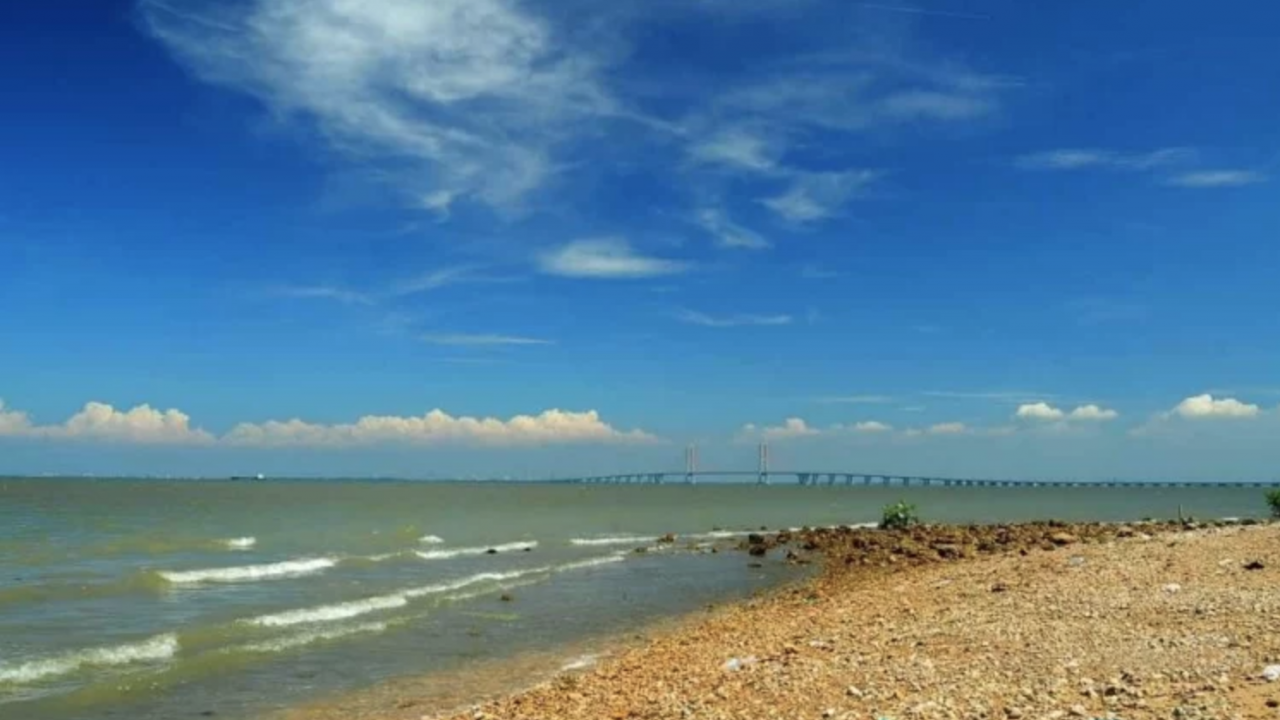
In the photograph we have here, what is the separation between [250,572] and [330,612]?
9.60 meters

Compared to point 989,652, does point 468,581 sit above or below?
below

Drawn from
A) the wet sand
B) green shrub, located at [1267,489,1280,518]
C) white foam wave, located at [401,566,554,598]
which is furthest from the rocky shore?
green shrub, located at [1267,489,1280,518]

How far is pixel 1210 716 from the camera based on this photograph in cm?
805

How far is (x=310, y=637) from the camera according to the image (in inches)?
773

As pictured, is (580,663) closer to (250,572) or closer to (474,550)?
(250,572)

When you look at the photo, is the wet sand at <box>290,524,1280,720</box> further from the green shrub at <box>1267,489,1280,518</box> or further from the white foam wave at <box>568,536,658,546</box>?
the white foam wave at <box>568,536,658,546</box>

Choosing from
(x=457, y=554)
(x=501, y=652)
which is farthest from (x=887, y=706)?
Answer: (x=457, y=554)

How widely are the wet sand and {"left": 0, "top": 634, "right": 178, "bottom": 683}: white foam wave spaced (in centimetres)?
566

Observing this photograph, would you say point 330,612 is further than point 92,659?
Yes

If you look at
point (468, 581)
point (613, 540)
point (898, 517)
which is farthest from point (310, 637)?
point (898, 517)

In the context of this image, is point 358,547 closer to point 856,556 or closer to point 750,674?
point 856,556

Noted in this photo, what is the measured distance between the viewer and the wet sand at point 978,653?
30.8 ft

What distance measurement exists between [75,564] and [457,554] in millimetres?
13171

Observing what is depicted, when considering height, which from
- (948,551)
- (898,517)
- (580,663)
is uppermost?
(898,517)
